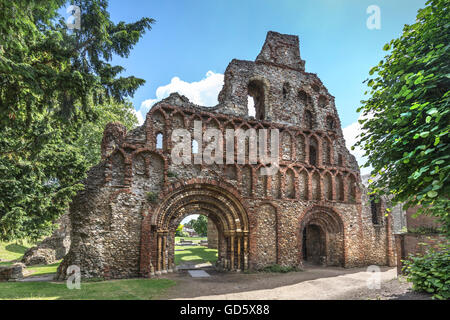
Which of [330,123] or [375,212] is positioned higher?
[330,123]

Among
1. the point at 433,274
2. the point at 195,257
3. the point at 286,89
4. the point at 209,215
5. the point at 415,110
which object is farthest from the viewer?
the point at 195,257

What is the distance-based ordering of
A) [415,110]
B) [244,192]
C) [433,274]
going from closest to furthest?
[415,110] → [433,274] → [244,192]

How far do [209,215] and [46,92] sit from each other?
28.8 ft

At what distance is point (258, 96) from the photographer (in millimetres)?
15648

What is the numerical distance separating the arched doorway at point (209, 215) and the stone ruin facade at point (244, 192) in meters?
0.05

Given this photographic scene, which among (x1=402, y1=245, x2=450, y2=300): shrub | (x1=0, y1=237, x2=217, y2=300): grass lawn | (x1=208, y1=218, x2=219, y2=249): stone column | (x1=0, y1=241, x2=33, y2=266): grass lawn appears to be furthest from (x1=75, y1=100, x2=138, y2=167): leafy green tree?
(x1=402, y1=245, x2=450, y2=300): shrub

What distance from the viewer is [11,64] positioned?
5.51 m

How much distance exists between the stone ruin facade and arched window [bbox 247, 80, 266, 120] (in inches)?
2.4

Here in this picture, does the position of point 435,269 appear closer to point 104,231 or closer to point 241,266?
point 241,266

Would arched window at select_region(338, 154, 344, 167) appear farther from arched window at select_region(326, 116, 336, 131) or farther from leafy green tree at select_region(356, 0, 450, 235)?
leafy green tree at select_region(356, 0, 450, 235)

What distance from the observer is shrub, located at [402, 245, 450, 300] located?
5977 mm

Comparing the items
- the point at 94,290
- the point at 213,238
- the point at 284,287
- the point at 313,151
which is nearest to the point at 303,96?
the point at 313,151

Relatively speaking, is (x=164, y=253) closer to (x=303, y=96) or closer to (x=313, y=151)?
(x=313, y=151)

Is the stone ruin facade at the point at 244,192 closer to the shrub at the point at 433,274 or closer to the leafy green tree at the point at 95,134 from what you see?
the shrub at the point at 433,274
